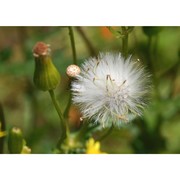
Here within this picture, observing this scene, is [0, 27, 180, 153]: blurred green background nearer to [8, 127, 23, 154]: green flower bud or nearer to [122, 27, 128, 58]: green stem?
[122, 27, 128, 58]: green stem

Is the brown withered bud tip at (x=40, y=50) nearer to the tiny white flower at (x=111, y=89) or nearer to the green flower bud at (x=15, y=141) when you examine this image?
the tiny white flower at (x=111, y=89)

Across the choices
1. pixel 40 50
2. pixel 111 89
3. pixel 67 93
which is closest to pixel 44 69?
pixel 40 50

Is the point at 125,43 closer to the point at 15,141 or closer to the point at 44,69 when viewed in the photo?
the point at 44,69

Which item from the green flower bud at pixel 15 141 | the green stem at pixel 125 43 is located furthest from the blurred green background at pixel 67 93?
the green flower bud at pixel 15 141

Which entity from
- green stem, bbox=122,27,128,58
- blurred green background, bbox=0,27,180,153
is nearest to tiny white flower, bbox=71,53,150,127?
green stem, bbox=122,27,128,58

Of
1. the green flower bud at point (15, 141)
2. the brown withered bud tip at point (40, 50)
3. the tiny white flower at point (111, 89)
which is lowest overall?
the green flower bud at point (15, 141)
